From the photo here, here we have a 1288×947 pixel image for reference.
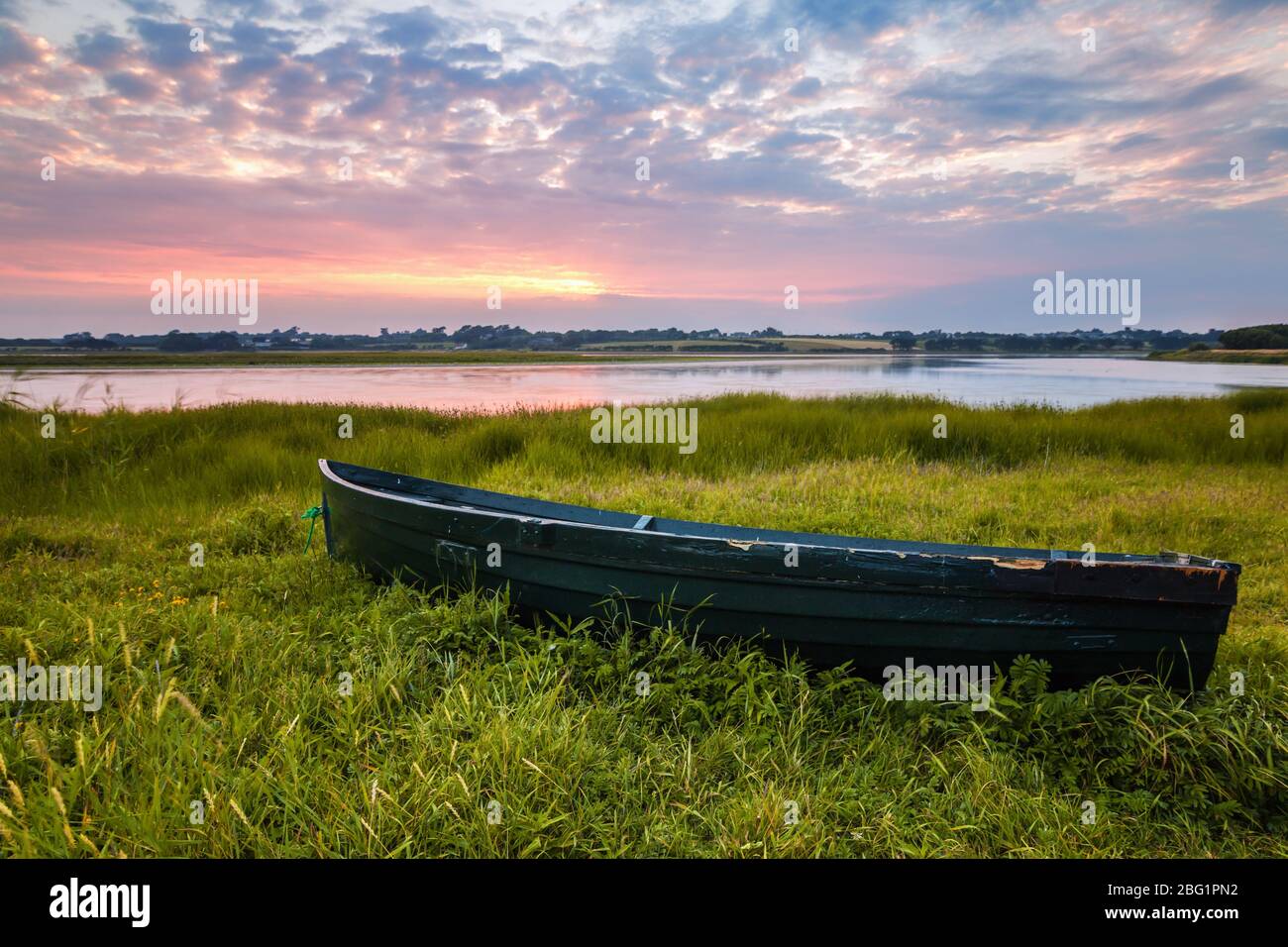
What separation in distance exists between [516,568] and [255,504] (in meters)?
5.82

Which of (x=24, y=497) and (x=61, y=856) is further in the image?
(x=24, y=497)

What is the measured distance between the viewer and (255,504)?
9.30 metres

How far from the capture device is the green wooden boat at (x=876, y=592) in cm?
398

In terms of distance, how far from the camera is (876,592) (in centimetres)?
425

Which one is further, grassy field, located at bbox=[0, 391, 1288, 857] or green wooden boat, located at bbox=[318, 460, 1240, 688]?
green wooden boat, located at bbox=[318, 460, 1240, 688]

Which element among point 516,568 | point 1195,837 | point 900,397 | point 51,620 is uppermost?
point 900,397

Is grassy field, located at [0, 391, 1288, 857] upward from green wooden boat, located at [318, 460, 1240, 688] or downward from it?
downward

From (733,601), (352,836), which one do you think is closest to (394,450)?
(733,601)

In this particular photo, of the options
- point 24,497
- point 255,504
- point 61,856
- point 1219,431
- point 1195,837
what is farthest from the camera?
point 1219,431

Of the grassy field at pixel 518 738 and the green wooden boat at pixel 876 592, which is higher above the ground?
the green wooden boat at pixel 876 592

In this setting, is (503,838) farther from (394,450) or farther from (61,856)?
(394,450)

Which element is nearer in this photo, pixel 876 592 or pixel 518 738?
pixel 518 738

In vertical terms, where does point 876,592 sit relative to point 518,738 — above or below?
above

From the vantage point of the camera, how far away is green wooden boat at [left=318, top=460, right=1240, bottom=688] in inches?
157
